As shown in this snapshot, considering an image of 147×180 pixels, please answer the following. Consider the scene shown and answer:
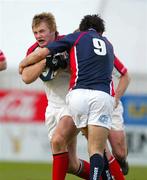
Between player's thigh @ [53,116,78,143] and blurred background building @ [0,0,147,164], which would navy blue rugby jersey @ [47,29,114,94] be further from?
blurred background building @ [0,0,147,164]

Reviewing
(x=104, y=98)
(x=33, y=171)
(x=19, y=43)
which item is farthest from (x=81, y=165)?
(x=19, y=43)

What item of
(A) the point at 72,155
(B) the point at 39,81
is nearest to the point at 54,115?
(A) the point at 72,155

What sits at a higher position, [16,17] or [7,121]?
[16,17]

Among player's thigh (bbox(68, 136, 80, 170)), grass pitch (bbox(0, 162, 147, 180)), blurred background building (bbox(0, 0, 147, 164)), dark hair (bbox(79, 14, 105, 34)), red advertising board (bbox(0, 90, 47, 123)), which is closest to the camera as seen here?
dark hair (bbox(79, 14, 105, 34))

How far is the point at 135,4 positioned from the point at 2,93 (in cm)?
250

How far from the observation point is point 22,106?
46.5 ft


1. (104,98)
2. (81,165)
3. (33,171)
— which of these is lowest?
(33,171)

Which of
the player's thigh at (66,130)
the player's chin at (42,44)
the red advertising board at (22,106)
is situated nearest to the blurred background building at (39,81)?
the red advertising board at (22,106)

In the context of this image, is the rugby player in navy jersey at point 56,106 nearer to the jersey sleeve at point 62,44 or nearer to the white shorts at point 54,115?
the white shorts at point 54,115

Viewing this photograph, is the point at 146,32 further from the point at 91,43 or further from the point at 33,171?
the point at 91,43

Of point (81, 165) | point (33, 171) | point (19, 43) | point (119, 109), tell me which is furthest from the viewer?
point (19, 43)

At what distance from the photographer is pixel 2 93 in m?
14.1

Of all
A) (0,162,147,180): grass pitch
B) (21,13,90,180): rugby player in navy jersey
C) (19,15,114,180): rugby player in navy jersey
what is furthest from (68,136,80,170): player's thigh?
(0,162,147,180): grass pitch

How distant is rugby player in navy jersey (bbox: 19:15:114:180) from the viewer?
A: 25.3 feet
